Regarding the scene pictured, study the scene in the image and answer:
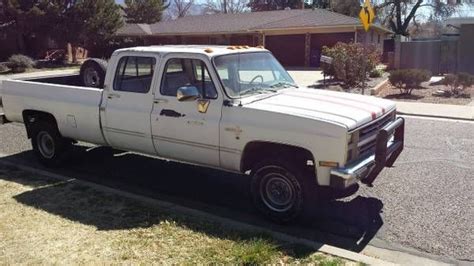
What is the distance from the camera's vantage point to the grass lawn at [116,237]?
446cm

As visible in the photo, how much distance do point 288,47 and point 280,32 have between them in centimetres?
122

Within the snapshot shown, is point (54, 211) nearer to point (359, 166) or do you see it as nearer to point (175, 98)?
point (175, 98)

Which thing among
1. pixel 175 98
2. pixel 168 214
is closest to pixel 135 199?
pixel 168 214

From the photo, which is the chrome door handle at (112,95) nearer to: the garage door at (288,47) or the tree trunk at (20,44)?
the garage door at (288,47)

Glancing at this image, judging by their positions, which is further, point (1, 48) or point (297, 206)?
point (1, 48)

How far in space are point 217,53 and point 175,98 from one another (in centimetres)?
73

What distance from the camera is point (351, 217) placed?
5.56m

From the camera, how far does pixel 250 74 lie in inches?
239

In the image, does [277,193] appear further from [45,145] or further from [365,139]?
[45,145]

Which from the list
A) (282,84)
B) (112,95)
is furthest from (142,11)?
(282,84)

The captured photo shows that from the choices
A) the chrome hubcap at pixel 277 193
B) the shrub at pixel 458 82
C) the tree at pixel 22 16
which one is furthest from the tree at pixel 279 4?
the chrome hubcap at pixel 277 193

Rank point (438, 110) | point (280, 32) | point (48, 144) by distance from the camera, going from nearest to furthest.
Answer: point (48, 144) → point (438, 110) → point (280, 32)

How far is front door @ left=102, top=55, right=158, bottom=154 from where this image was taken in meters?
6.26

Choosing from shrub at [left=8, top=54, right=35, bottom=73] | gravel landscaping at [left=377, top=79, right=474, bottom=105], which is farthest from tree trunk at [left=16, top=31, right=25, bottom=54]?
gravel landscaping at [left=377, top=79, right=474, bottom=105]
